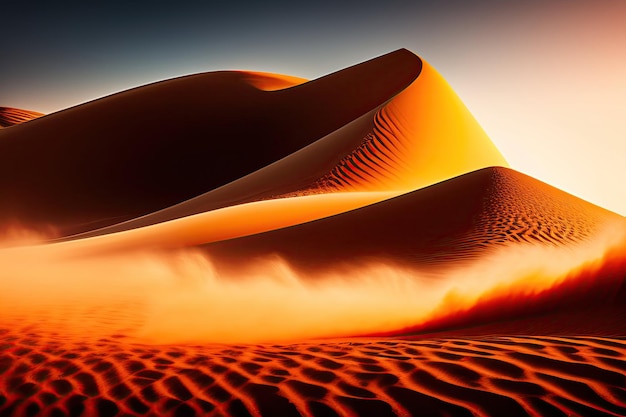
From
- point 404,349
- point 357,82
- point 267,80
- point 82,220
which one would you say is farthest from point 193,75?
point 404,349

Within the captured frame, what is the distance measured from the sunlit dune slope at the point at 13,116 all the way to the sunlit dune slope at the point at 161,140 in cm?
5535

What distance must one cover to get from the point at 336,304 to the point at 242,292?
1.24m

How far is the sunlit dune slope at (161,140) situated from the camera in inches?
982

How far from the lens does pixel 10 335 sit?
3742mm

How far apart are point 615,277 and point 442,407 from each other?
688 cm

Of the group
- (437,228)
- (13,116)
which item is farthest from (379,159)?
(13,116)

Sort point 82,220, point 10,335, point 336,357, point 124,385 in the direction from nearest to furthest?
point 124,385 < point 336,357 < point 10,335 < point 82,220

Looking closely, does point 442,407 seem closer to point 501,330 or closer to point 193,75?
point 501,330

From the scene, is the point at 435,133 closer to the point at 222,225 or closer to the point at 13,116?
the point at 222,225

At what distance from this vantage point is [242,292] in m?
5.87

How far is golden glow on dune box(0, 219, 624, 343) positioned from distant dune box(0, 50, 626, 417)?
0.11 feet

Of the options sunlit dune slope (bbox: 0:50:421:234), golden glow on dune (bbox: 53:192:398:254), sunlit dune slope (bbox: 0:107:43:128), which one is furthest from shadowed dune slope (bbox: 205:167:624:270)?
sunlit dune slope (bbox: 0:107:43:128)

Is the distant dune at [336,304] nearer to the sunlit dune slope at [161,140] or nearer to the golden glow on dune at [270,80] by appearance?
the sunlit dune slope at [161,140]

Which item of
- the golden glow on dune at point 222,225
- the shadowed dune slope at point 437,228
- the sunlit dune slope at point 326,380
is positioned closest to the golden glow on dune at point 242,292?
the shadowed dune slope at point 437,228
